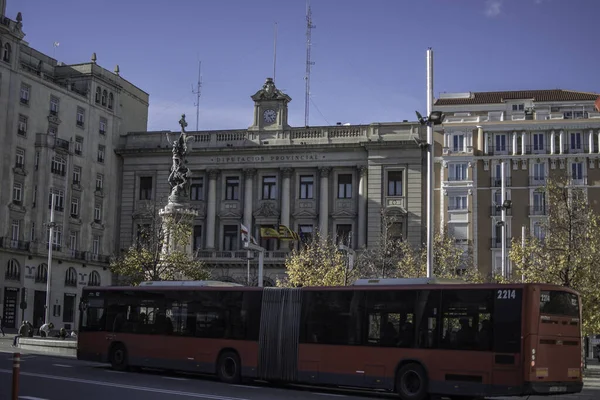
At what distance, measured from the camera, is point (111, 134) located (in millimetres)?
75125

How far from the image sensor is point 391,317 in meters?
22.6

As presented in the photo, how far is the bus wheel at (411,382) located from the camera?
2150 centimetres

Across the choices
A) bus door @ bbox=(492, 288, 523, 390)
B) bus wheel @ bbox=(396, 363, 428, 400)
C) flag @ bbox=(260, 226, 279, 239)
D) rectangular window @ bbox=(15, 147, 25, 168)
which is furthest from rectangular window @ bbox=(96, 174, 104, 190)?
bus door @ bbox=(492, 288, 523, 390)

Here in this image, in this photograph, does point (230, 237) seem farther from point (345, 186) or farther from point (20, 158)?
point (20, 158)

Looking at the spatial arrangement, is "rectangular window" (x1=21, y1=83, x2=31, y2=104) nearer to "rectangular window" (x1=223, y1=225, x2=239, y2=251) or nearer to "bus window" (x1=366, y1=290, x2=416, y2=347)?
"rectangular window" (x1=223, y1=225, x2=239, y2=251)

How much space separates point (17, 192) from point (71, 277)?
346 inches

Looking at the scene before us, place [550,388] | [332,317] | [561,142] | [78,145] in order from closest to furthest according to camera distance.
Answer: [550,388] < [332,317] < [561,142] < [78,145]

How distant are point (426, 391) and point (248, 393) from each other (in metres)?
4.25

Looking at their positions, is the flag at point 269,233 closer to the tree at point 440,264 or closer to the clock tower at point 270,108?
the clock tower at point 270,108

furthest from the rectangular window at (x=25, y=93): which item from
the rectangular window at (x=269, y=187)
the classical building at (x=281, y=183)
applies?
the rectangular window at (x=269, y=187)

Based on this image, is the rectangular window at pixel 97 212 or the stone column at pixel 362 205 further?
the rectangular window at pixel 97 212

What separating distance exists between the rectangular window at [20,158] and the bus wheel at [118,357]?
38589mm

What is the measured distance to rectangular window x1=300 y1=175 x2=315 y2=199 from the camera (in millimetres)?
71250

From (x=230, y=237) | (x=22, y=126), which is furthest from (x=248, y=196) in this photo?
(x=22, y=126)
